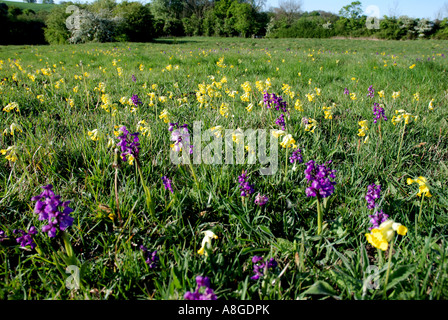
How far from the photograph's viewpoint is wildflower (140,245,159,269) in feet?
4.54

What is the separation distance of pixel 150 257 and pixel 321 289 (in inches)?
34.8

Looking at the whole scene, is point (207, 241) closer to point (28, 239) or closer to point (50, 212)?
point (50, 212)

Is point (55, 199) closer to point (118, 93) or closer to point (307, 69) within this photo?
point (118, 93)

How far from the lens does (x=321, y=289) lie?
47.6 inches

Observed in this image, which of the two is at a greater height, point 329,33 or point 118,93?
point 329,33

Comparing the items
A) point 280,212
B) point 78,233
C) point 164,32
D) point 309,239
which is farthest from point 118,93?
point 164,32

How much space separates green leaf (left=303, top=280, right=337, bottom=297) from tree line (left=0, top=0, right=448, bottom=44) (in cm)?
3139

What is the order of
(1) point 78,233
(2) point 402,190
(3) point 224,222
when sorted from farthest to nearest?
(2) point 402,190 → (3) point 224,222 → (1) point 78,233

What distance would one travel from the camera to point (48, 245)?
1.47 metres

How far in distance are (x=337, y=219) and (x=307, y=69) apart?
5.54 m

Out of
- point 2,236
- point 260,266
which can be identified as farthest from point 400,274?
point 2,236

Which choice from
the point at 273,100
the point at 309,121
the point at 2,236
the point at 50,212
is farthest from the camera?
the point at 273,100

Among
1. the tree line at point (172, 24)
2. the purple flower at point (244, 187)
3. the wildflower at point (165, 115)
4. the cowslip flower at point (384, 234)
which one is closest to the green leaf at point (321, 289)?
the cowslip flower at point (384, 234)

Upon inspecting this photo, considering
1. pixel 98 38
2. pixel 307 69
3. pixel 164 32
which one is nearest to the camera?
pixel 307 69
